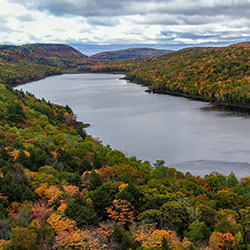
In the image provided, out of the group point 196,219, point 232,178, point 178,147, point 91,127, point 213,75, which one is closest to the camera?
point 196,219

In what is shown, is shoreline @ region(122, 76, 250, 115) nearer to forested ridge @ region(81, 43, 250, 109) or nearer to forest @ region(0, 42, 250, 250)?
forested ridge @ region(81, 43, 250, 109)

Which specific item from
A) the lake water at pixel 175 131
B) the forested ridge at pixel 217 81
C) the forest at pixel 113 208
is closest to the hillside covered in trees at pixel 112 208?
the forest at pixel 113 208

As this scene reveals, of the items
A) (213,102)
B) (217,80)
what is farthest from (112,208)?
(217,80)

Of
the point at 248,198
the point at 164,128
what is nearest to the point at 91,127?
the point at 164,128

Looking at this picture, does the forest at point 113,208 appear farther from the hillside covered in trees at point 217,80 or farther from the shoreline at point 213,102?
the hillside covered in trees at point 217,80

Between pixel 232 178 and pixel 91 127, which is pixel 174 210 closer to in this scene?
pixel 232 178

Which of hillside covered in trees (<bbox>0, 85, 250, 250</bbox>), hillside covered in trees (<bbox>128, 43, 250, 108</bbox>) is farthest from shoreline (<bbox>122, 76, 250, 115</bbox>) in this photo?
hillside covered in trees (<bbox>0, 85, 250, 250</bbox>)

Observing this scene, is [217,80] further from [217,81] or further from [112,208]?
[112,208]
